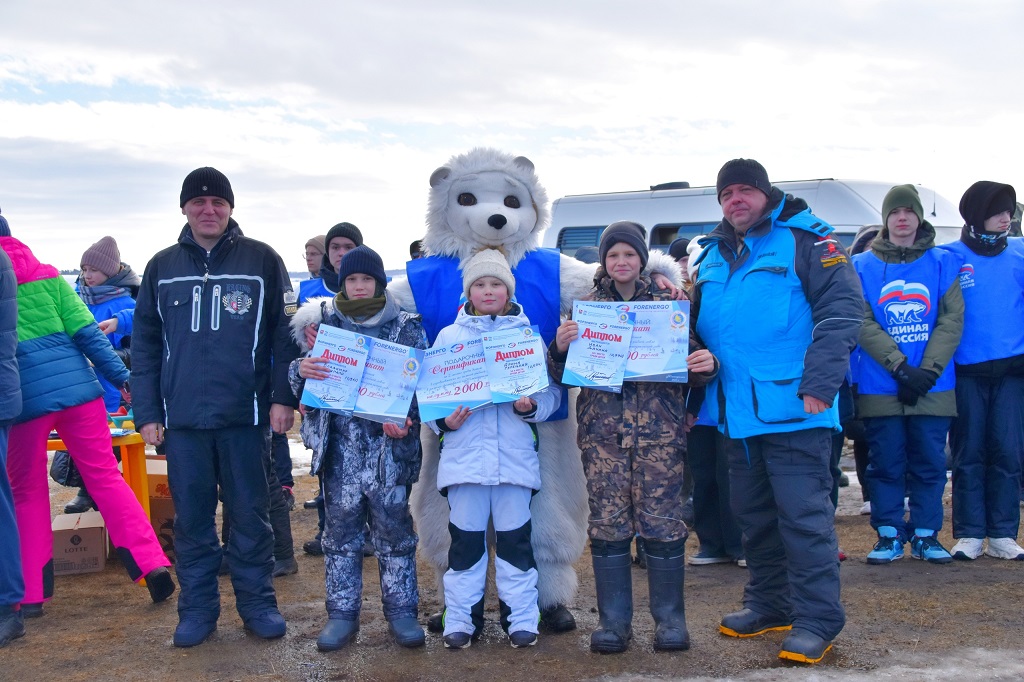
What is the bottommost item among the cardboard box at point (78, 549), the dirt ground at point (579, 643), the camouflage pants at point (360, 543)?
the dirt ground at point (579, 643)

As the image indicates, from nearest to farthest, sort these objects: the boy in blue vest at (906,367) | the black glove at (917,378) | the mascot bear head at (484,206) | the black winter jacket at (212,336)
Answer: the black winter jacket at (212,336), the mascot bear head at (484,206), the black glove at (917,378), the boy in blue vest at (906,367)

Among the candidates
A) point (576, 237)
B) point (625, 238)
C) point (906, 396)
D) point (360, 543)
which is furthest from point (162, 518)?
point (576, 237)

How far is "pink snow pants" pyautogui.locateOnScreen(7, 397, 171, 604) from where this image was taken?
4.66m

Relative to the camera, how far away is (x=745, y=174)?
3885 millimetres

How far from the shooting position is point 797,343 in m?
3.76

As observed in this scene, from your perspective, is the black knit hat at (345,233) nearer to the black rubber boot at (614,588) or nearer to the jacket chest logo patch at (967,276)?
the black rubber boot at (614,588)

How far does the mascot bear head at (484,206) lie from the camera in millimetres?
4352

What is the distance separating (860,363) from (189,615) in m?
3.85

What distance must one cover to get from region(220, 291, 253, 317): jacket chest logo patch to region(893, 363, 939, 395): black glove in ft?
11.5

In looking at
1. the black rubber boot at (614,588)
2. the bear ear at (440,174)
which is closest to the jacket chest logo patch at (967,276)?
the black rubber boot at (614,588)

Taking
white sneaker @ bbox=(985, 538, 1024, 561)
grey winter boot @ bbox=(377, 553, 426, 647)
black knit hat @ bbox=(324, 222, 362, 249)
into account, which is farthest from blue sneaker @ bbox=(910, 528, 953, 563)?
black knit hat @ bbox=(324, 222, 362, 249)

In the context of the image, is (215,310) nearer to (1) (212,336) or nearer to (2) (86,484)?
(1) (212,336)

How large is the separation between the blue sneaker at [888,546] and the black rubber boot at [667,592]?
1.86m

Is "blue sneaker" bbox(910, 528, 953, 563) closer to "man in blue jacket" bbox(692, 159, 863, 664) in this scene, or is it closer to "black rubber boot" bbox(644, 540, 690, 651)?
"man in blue jacket" bbox(692, 159, 863, 664)
